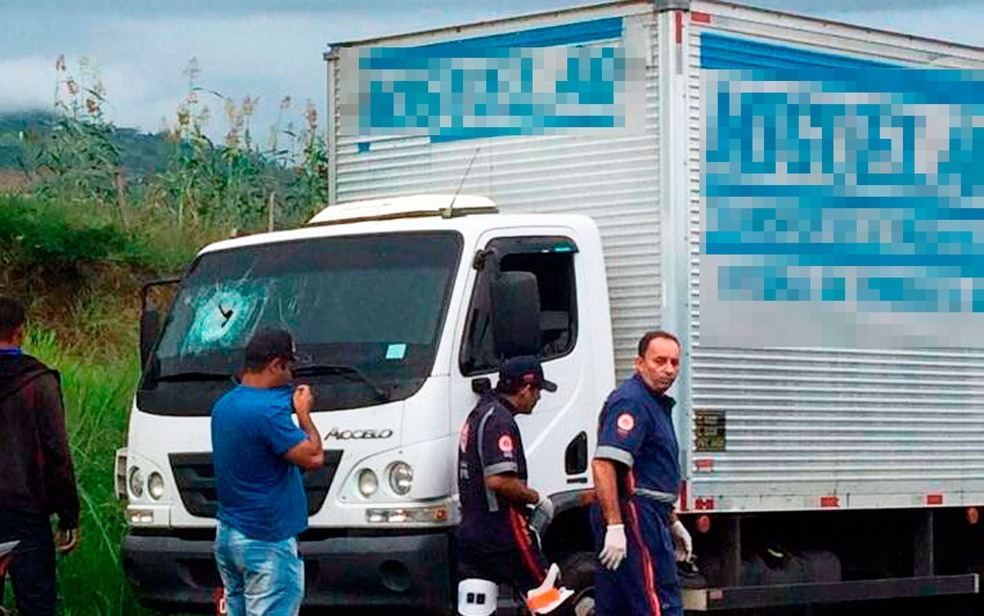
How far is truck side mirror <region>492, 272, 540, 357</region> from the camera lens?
32.6ft

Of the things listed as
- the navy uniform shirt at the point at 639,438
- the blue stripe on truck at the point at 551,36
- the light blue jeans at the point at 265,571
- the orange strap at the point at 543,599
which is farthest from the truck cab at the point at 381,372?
the blue stripe on truck at the point at 551,36

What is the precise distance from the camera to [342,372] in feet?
33.6

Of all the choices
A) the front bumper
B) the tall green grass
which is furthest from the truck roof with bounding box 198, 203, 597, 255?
the tall green grass

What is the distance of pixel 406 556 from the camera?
32.3ft

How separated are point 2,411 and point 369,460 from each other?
76.5 inches

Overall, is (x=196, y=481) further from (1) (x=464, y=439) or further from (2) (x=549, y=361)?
(2) (x=549, y=361)

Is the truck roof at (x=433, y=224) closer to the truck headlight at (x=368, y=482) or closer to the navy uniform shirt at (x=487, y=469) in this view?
the navy uniform shirt at (x=487, y=469)

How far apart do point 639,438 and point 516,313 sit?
91 cm

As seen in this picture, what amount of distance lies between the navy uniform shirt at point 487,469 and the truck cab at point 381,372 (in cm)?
21

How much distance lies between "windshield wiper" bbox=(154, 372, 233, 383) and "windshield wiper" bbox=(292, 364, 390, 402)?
45 cm

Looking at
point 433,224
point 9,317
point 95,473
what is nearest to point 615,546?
point 433,224

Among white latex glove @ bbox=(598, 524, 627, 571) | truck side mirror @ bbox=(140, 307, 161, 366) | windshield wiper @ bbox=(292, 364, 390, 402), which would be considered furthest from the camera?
truck side mirror @ bbox=(140, 307, 161, 366)

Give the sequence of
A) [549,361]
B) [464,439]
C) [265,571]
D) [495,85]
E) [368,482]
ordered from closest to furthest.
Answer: [265,571] → [464,439] → [368,482] → [549,361] → [495,85]

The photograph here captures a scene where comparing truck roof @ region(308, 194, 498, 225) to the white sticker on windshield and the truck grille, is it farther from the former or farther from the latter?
the truck grille
